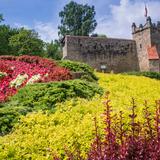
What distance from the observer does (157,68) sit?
50312 millimetres

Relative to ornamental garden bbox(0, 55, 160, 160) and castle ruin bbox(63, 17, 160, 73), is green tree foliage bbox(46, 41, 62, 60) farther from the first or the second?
ornamental garden bbox(0, 55, 160, 160)

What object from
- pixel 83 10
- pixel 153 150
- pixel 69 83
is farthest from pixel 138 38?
pixel 153 150

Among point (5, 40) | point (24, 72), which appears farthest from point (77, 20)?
point (24, 72)

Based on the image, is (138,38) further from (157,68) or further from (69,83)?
(69,83)

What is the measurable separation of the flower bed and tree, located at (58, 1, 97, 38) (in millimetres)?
47656

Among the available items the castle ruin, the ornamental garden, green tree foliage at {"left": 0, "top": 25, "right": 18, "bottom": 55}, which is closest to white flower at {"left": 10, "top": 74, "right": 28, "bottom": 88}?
the ornamental garden

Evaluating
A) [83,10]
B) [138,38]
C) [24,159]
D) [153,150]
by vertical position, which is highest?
[83,10]

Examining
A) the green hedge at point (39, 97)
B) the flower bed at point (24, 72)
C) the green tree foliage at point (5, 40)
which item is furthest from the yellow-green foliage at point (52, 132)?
the green tree foliage at point (5, 40)

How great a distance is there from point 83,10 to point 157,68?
2383 cm

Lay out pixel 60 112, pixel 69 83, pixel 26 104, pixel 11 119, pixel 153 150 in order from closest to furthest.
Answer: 1. pixel 153 150
2. pixel 11 119
3. pixel 60 112
4. pixel 26 104
5. pixel 69 83

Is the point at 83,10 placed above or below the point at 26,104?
above

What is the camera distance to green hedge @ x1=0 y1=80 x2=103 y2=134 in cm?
922

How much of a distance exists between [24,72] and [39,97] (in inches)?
258

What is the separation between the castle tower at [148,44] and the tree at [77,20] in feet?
46.5
